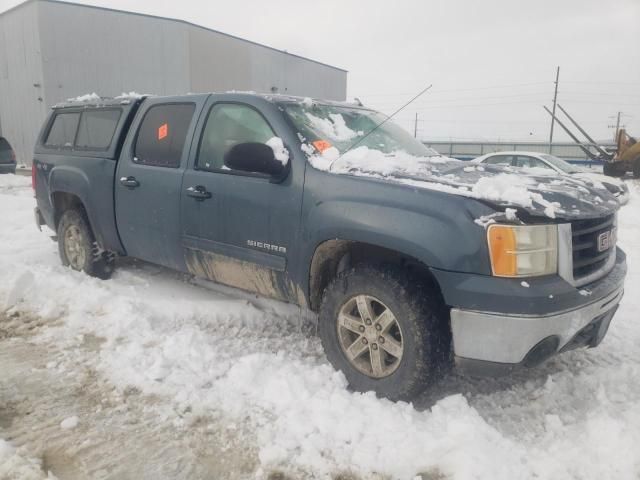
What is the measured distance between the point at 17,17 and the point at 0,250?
1994cm

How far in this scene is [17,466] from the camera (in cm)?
221

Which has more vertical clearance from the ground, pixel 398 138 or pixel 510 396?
pixel 398 138

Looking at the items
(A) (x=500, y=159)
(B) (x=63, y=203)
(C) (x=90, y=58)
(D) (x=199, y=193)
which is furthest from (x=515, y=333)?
(C) (x=90, y=58)

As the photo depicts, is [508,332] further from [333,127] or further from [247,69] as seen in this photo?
[247,69]

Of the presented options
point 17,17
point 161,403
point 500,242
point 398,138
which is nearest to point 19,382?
point 161,403

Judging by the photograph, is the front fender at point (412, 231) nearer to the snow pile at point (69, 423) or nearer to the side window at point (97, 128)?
the snow pile at point (69, 423)

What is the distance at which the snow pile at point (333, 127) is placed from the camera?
339 centimetres

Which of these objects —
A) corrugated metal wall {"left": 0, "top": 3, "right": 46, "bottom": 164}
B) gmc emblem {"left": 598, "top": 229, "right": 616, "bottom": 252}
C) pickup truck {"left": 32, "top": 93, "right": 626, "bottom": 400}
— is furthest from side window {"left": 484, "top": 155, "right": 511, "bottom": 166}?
corrugated metal wall {"left": 0, "top": 3, "right": 46, "bottom": 164}

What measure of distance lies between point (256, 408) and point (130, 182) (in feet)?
7.60

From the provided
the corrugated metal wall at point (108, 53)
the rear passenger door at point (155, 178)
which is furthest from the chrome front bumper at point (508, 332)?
the corrugated metal wall at point (108, 53)

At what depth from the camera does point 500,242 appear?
2361 millimetres

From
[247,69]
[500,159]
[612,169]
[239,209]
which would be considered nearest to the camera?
[239,209]

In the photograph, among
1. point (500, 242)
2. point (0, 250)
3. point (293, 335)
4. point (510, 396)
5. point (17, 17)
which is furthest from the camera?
point (17, 17)

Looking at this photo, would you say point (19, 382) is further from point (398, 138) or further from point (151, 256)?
point (398, 138)
